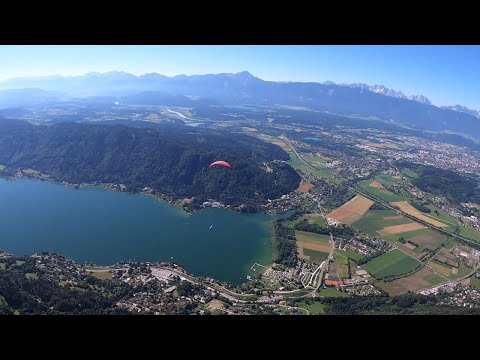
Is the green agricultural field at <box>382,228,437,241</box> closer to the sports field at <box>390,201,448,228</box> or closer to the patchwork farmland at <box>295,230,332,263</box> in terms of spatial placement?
the sports field at <box>390,201,448,228</box>

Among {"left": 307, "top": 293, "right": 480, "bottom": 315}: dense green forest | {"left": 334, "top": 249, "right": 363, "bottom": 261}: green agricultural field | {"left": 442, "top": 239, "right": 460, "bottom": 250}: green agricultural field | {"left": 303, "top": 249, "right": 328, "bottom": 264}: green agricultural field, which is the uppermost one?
{"left": 442, "top": 239, "right": 460, "bottom": 250}: green agricultural field

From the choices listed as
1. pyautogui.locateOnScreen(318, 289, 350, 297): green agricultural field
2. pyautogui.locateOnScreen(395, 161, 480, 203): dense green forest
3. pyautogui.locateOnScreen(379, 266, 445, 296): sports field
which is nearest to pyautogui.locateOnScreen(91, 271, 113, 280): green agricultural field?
pyautogui.locateOnScreen(318, 289, 350, 297): green agricultural field

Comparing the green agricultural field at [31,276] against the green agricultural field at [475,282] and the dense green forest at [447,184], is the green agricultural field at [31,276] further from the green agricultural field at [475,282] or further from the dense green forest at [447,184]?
the dense green forest at [447,184]

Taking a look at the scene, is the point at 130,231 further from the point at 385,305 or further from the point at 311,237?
the point at 385,305

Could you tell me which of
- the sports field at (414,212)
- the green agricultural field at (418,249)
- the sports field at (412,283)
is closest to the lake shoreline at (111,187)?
the green agricultural field at (418,249)

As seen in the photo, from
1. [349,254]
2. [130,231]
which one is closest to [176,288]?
[130,231]
